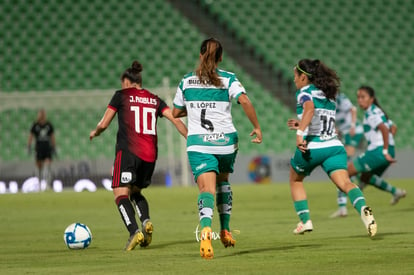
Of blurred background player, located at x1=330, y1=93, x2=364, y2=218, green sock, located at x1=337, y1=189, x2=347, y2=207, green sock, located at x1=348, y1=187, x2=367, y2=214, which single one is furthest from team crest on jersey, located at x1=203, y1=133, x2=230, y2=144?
blurred background player, located at x1=330, y1=93, x2=364, y2=218

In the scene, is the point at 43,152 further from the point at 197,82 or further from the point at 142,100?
the point at 197,82

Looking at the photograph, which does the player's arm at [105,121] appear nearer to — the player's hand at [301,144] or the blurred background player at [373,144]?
the player's hand at [301,144]

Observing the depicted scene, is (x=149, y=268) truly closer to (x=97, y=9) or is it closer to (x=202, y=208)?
(x=202, y=208)

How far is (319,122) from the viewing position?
1022 centimetres

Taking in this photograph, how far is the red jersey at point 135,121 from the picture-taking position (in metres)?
9.74

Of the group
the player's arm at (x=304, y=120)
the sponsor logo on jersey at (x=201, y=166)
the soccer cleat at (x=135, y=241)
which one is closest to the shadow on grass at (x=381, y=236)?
the player's arm at (x=304, y=120)

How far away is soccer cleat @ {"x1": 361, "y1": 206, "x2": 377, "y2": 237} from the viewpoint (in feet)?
29.9

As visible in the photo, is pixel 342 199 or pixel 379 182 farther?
pixel 379 182

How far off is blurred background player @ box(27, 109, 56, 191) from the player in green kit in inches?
537

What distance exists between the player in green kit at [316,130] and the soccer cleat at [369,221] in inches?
19.8

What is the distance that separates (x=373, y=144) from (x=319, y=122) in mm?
5100

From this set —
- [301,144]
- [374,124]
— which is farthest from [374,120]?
[301,144]

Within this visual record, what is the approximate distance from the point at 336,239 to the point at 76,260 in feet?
10.1

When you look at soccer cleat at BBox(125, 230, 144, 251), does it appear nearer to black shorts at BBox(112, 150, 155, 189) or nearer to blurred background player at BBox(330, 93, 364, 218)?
black shorts at BBox(112, 150, 155, 189)
